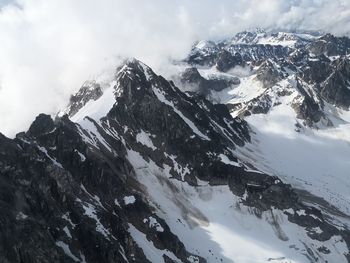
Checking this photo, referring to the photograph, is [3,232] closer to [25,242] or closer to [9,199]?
[25,242]

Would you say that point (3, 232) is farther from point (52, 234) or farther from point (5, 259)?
point (52, 234)

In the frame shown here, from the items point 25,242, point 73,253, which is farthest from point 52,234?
point 25,242

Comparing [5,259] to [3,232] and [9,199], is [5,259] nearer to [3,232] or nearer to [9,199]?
[3,232]

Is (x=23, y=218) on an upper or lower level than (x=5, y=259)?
upper

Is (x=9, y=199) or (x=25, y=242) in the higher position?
(x=9, y=199)

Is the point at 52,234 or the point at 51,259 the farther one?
the point at 52,234

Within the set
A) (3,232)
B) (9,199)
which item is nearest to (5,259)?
(3,232)

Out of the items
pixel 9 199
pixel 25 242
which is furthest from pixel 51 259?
pixel 9 199

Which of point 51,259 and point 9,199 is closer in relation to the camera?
point 51,259
